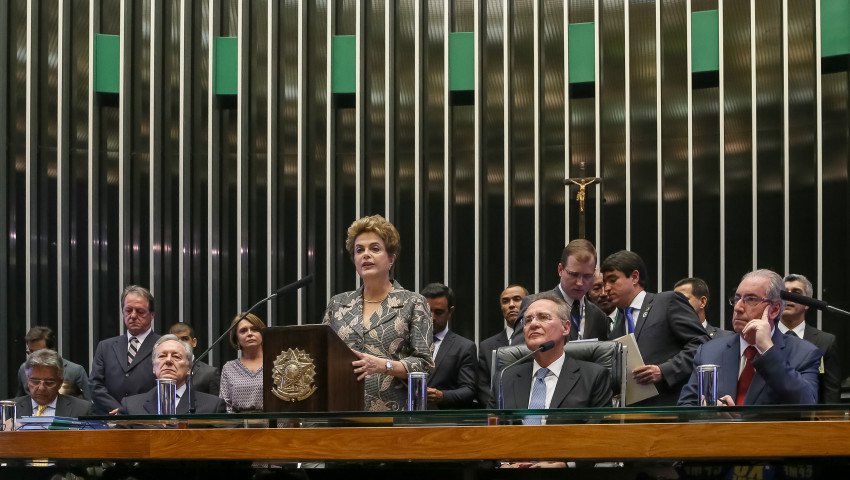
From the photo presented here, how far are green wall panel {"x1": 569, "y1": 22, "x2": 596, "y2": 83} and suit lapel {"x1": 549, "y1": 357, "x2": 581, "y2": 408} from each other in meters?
5.26

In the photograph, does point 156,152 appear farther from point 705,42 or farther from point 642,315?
point 642,315

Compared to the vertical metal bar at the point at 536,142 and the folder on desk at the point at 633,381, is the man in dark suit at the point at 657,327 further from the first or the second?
the vertical metal bar at the point at 536,142

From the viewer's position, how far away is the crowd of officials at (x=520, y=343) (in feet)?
12.8

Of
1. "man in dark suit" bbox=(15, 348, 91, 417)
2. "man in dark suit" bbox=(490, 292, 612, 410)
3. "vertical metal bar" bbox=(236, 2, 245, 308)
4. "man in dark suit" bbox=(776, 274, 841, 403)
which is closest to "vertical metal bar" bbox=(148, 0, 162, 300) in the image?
"vertical metal bar" bbox=(236, 2, 245, 308)

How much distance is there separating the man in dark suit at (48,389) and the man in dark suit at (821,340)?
124 inches

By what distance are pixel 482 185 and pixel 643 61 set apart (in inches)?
59.7

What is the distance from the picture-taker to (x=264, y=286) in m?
9.02

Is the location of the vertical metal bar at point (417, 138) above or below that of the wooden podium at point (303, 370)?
above

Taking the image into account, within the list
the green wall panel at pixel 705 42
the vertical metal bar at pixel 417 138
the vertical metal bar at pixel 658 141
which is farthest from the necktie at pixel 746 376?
the green wall panel at pixel 705 42

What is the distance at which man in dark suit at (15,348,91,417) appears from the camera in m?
5.37

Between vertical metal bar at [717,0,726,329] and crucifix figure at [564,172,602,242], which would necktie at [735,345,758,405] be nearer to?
vertical metal bar at [717,0,726,329]

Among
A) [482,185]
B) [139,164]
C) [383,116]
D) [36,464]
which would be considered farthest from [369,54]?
[36,464]

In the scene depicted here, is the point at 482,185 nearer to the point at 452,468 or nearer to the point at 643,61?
the point at 643,61

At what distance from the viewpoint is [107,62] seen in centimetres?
923
